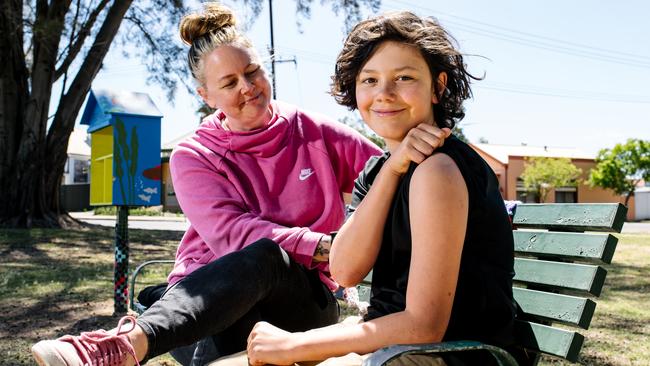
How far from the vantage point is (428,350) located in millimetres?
1348

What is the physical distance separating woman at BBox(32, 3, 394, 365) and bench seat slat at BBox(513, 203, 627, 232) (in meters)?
0.68

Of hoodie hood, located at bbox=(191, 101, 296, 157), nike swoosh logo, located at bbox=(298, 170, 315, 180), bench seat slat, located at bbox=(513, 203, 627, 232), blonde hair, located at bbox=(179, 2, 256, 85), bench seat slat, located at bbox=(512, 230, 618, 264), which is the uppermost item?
blonde hair, located at bbox=(179, 2, 256, 85)

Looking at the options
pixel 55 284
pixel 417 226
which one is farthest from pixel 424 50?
pixel 55 284

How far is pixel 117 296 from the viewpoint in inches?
207

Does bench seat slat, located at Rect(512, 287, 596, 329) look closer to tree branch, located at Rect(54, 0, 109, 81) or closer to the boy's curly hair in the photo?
the boy's curly hair

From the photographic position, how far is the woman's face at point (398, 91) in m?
1.73

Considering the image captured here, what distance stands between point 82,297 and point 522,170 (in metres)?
49.5

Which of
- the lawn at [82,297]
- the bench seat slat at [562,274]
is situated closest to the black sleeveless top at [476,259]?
the bench seat slat at [562,274]

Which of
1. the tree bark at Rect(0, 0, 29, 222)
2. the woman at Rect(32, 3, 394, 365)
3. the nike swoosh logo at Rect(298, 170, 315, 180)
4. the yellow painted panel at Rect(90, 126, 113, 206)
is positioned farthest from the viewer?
the tree bark at Rect(0, 0, 29, 222)

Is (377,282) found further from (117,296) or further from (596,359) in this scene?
(117,296)

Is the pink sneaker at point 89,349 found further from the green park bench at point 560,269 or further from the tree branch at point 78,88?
the tree branch at point 78,88

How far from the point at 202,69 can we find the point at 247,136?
349 mm

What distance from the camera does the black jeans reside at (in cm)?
182

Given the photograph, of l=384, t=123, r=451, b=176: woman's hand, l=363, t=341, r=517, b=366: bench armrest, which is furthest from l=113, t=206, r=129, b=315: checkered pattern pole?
l=363, t=341, r=517, b=366: bench armrest
